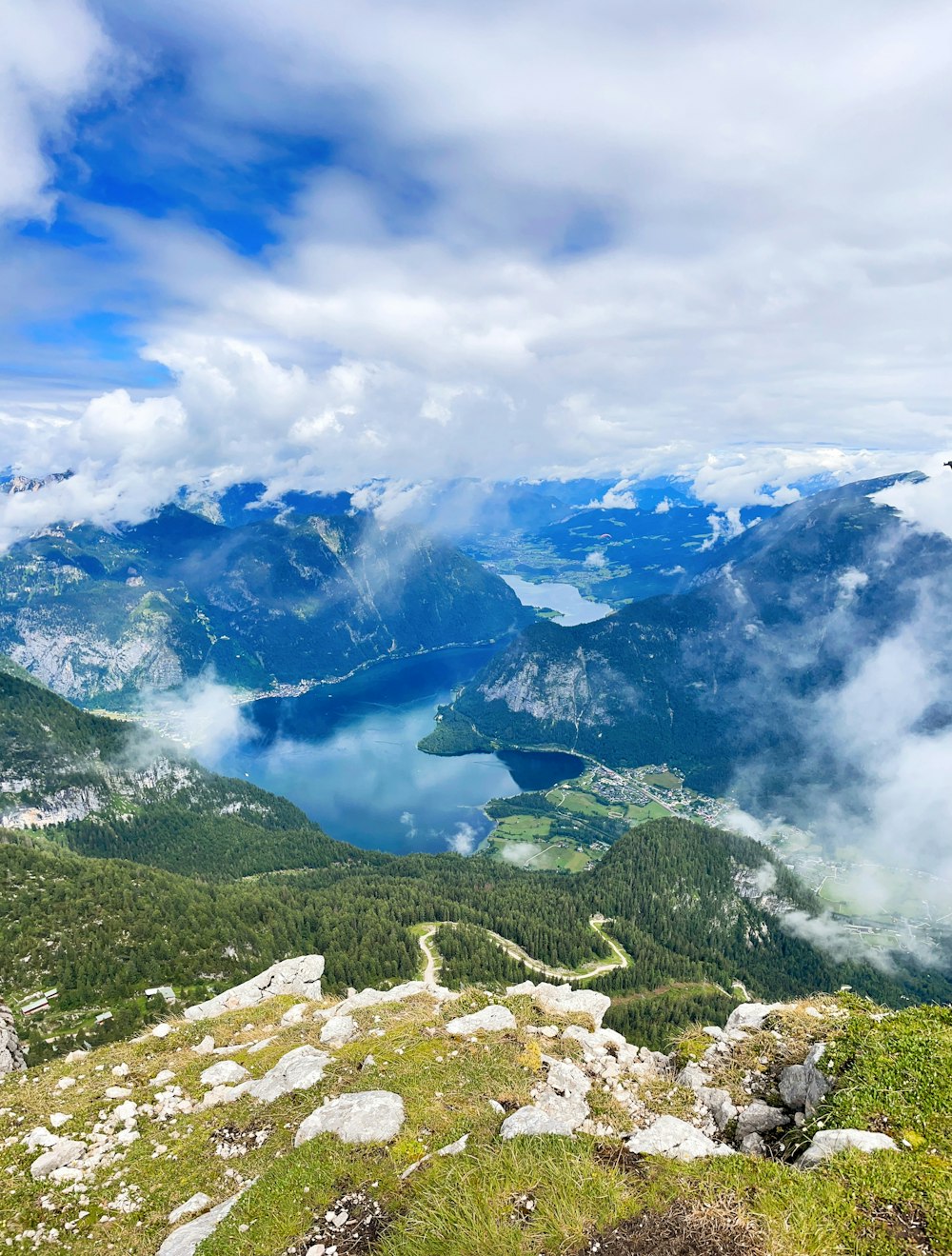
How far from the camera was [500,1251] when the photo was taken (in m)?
9.62

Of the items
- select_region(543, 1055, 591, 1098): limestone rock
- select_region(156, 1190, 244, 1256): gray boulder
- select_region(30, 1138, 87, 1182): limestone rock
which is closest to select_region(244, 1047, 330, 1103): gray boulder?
select_region(30, 1138, 87, 1182): limestone rock

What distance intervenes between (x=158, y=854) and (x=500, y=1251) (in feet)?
610

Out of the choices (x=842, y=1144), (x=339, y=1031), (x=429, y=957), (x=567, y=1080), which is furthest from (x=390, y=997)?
(x=429, y=957)

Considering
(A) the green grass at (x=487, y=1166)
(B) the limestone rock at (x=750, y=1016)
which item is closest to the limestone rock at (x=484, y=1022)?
(A) the green grass at (x=487, y=1166)

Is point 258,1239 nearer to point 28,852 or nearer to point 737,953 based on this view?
point 28,852

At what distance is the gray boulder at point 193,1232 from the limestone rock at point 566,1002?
47.9 feet

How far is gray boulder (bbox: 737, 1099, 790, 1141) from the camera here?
16047 millimetres

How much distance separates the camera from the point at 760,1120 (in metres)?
16.3

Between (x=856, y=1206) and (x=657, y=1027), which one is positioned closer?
(x=856, y=1206)

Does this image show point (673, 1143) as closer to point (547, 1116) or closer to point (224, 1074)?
point (547, 1116)

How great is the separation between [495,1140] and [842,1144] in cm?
738

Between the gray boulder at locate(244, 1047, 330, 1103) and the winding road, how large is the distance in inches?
2533

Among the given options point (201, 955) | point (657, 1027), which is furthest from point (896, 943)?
point (201, 955)

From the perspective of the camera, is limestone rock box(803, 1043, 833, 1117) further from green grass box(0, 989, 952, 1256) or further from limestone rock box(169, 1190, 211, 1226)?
limestone rock box(169, 1190, 211, 1226)
